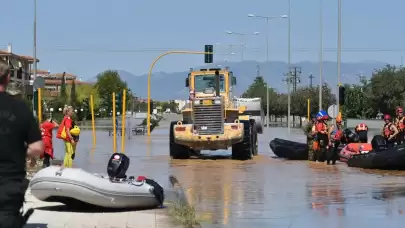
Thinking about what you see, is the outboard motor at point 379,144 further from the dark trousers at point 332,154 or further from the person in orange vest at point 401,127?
the dark trousers at point 332,154

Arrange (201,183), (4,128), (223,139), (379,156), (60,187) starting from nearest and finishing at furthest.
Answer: (4,128) < (60,187) < (201,183) < (379,156) < (223,139)

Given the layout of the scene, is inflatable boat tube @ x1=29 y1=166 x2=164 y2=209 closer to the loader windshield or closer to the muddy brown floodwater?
the muddy brown floodwater

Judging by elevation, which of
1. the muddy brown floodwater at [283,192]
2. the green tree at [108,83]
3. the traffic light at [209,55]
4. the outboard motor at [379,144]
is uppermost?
the green tree at [108,83]

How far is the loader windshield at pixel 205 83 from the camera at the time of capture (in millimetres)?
26406

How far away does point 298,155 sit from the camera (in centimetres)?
2514

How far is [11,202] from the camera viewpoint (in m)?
5.07

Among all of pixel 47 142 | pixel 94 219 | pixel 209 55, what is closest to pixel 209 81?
pixel 47 142

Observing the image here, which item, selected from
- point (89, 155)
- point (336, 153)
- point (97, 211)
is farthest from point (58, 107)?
point (97, 211)

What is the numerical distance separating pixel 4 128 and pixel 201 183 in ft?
38.4

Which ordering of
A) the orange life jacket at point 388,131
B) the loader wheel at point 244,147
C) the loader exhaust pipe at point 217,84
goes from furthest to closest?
the loader exhaust pipe at point 217,84 < the loader wheel at point 244,147 < the orange life jacket at point 388,131

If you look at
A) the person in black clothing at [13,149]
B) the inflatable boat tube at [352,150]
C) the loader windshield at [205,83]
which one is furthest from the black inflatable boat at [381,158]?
the person in black clothing at [13,149]

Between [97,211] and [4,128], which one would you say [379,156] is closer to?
[97,211]

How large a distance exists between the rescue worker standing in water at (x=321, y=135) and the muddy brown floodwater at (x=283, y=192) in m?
0.63

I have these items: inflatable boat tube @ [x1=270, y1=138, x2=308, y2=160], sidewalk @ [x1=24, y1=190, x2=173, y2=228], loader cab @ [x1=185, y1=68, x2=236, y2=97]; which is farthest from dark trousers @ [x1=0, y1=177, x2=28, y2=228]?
loader cab @ [x1=185, y1=68, x2=236, y2=97]
